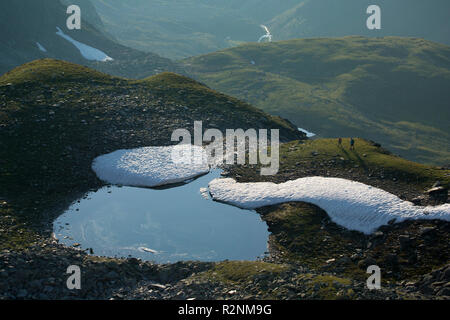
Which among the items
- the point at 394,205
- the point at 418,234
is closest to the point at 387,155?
the point at 394,205

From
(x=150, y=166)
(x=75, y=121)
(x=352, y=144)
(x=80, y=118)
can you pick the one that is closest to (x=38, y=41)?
(x=80, y=118)

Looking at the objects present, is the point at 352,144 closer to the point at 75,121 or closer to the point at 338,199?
the point at 338,199

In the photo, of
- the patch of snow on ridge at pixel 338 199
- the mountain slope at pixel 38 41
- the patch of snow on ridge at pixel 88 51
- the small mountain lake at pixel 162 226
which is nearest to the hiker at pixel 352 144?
the patch of snow on ridge at pixel 338 199

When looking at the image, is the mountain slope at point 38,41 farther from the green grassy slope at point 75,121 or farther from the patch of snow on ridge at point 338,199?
the patch of snow on ridge at point 338,199

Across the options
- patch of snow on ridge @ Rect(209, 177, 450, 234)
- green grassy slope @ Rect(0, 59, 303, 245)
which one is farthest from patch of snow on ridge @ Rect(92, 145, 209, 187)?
patch of snow on ridge @ Rect(209, 177, 450, 234)

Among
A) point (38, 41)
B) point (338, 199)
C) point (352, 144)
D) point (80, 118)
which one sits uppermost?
point (38, 41)

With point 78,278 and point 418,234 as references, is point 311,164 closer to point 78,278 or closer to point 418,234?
point 418,234
